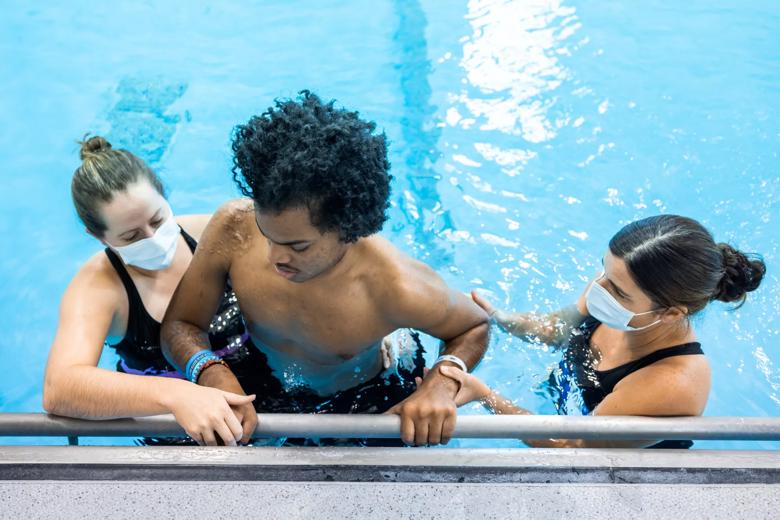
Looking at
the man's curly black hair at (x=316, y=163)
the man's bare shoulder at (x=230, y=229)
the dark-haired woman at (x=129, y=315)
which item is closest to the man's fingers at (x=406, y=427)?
the dark-haired woman at (x=129, y=315)

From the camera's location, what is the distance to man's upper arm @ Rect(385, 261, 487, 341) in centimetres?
200

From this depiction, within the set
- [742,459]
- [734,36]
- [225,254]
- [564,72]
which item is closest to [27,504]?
[225,254]

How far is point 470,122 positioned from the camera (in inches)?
193

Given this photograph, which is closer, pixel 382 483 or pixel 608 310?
pixel 382 483

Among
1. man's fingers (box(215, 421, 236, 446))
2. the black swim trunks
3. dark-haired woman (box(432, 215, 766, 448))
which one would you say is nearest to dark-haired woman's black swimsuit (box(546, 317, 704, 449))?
dark-haired woman (box(432, 215, 766, 448))

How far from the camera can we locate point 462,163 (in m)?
4.66

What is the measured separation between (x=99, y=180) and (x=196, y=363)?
60 cm

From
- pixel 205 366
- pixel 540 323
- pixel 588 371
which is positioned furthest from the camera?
pixel 540 323

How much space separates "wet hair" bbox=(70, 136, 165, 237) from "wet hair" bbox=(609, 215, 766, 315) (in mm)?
1478

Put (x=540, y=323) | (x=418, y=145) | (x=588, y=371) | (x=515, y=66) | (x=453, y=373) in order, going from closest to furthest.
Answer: (x=453, y=373)
(x=588, y=371)
(x=540, y=323)
(x=418, y=145)
(x=515, y=66)

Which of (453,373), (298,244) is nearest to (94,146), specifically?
(298,244)

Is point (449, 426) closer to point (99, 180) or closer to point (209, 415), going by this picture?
point (209, 415)

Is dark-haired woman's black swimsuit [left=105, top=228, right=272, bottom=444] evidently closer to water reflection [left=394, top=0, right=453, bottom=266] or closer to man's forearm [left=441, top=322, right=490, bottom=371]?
man's forearm [left=441, top=322, right=490, bottom=371]

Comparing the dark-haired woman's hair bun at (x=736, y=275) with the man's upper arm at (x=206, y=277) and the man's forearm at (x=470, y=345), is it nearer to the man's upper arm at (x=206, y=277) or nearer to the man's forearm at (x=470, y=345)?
the man's forearm at (x=470, y=345)
